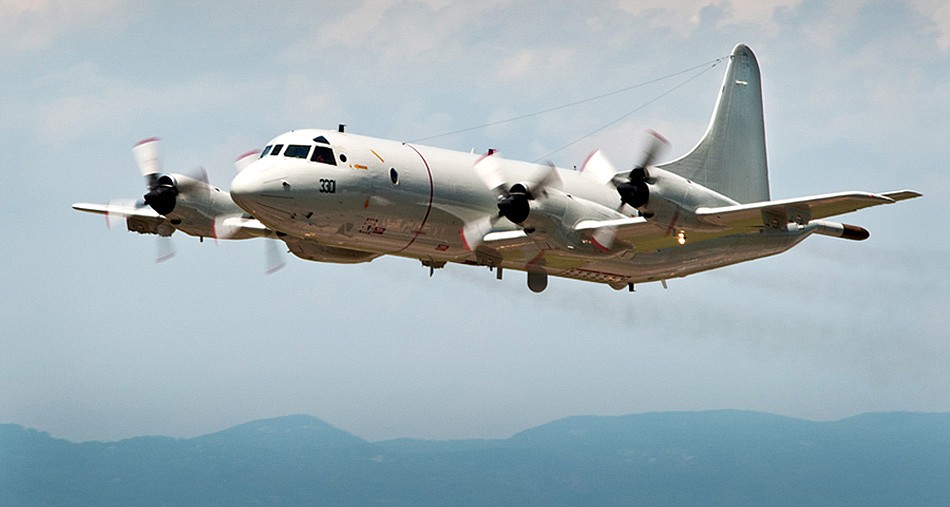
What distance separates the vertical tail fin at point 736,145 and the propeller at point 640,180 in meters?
6.01

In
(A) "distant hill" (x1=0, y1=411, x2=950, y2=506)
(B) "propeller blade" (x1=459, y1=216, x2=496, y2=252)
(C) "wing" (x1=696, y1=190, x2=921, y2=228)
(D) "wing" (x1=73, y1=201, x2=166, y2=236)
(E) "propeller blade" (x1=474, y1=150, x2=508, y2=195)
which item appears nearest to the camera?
(C) "wing" (x1=696, y1=190, x2=921, y2=228)

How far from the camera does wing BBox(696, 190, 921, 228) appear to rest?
22531mm

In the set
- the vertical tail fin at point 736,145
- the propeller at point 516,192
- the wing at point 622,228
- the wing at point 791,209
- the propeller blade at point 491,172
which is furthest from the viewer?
the vertical tail fin at point 736,145

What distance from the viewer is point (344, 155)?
23.2m

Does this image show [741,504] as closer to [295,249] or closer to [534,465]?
[534,465]

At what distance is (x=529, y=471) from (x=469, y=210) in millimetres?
110003

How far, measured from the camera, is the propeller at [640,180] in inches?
926

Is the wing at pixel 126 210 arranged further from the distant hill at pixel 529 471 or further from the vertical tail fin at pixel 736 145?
the distant hill at pixel 529 471

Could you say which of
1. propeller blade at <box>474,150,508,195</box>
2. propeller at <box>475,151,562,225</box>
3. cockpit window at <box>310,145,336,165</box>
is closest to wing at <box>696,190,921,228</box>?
propeller at <box>475,151,562,225</box>

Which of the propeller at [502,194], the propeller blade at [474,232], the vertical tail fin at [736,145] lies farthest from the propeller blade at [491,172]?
the vertical tail fin at [736,145]

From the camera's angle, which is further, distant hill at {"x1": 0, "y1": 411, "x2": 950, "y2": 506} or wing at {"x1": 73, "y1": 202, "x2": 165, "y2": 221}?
Answer: distant hill at {"x1": 0, "y1": 411, "x2": 950, "y2": 506}

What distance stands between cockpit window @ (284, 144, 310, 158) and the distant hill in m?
93.2

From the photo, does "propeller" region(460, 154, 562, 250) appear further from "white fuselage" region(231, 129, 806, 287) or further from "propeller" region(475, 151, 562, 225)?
"white fuselage" region(231, 129, 806, 287)

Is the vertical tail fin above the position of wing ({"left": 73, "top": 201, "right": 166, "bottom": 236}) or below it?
above
